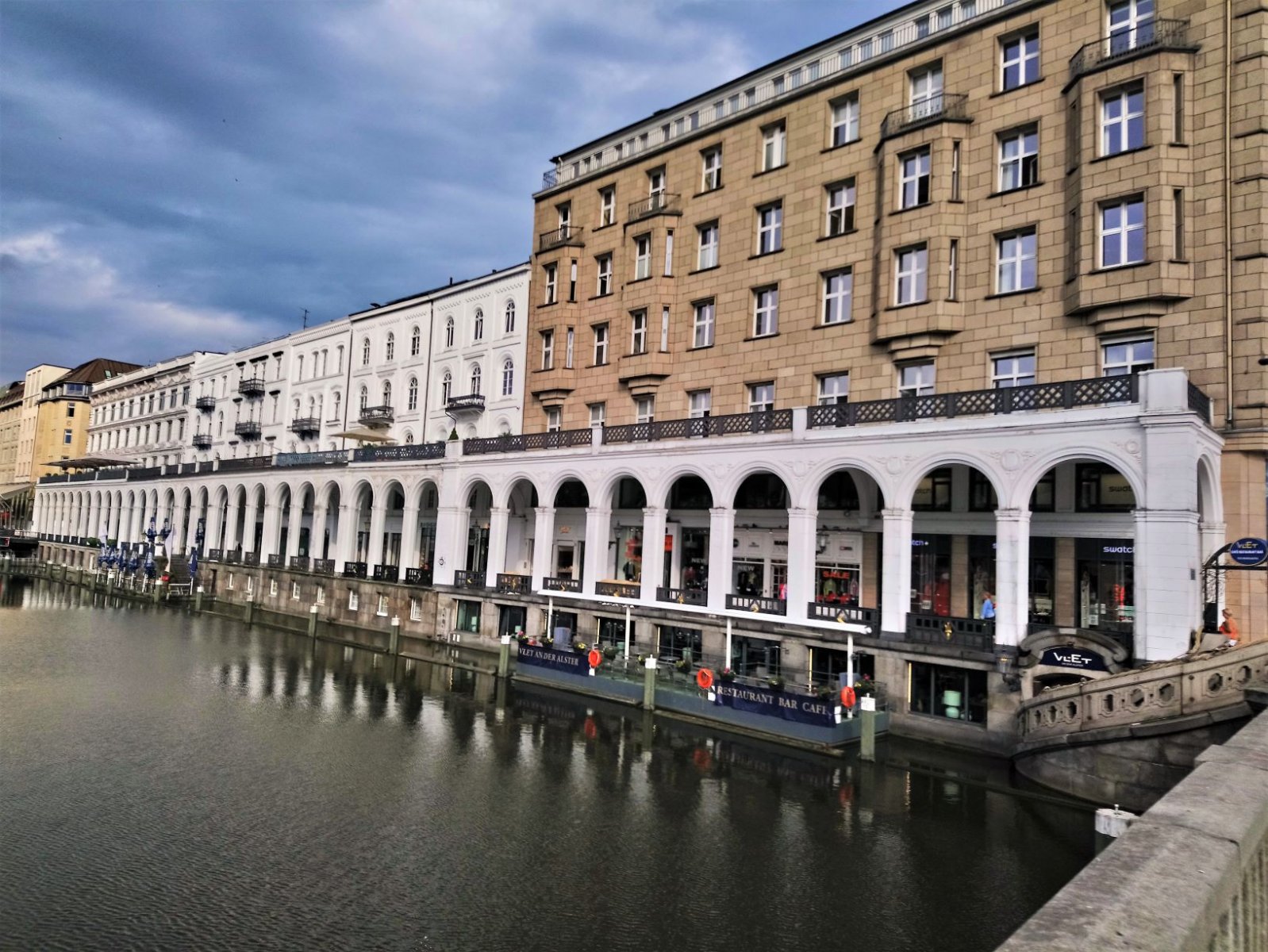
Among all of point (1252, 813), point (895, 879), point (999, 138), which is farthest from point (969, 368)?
point (1252, 813)

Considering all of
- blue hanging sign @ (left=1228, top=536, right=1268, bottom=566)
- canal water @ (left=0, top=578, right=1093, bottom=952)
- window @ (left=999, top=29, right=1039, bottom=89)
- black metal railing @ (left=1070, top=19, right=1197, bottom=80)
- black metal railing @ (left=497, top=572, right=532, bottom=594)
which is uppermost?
window @ (left=999, top=29, right=1039, bottom=89)

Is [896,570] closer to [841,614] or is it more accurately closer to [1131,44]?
[841,614]

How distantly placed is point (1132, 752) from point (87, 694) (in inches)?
1135

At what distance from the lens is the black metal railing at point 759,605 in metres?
27.1

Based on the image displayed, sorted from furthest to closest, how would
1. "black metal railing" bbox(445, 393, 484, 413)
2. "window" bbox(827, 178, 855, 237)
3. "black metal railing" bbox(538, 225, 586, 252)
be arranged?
"black metal railing" bbox(445, 393, 484, 413) < "black metal railing" bbox(538, 225, 586, 252) < "window" bbox(827, 178, 855, 237)

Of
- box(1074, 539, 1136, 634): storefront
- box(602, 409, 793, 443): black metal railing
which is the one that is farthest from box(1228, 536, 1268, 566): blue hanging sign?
box(602, 409, 793, 443): black metal railing

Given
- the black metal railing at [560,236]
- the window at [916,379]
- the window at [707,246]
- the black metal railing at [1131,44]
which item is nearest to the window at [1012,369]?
the window at [916,379]

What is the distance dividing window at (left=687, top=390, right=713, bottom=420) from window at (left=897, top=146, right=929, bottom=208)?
36.1 feet

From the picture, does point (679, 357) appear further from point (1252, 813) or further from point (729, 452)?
point (1252, 813)

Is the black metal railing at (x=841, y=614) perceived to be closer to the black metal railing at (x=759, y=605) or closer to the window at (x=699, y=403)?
the black metal railing at (x=759, y=605)

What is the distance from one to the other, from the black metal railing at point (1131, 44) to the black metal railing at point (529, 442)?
71.2 ft

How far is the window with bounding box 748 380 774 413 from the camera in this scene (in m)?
33.3

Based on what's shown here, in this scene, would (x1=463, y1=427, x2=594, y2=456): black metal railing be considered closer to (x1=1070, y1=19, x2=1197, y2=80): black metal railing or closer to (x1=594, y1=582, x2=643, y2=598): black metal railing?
(x1=594, y1=582, x2=643, y2=598): black metal railing

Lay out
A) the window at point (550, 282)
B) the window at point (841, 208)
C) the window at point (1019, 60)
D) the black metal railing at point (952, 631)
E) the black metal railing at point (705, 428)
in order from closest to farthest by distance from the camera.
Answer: the black metal railing at point (952, 631) < the window at point (1019, 60) < the black metal railing at point (705, 428) < the window at point (841, 208) < the window at point (550, 282)
